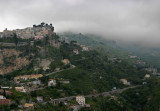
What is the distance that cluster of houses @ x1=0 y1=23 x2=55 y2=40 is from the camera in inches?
5999

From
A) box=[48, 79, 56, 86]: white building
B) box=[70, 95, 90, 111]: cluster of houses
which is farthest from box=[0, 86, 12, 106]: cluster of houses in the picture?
box=[70, 95, 90, 111]: cluster of houses

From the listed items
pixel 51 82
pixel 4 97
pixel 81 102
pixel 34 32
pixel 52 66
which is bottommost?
pixel 81 102

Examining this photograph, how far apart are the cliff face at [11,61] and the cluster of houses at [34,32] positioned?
1957cm

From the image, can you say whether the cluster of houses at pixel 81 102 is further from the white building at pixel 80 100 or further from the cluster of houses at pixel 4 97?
the cluster of houses at pixel 4 97

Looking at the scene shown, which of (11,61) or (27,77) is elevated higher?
(11,61)

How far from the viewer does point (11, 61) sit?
129125 millimetres

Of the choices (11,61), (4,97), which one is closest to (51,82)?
(4,97)

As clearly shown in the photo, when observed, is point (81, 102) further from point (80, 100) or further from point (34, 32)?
point (34, 32)

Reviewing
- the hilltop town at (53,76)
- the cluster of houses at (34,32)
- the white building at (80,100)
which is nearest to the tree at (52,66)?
the hilltop town at (53,76)

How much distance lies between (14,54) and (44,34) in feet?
86.7

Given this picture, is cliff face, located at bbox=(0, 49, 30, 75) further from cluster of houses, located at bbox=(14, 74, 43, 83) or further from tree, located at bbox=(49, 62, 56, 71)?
cluster of houses, located at bbox=(14, 74, 43, 83)

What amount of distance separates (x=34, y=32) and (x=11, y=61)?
36.0 meters

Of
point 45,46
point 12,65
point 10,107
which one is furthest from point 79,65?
point 10,107

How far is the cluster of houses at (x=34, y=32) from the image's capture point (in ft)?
500
